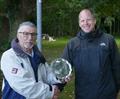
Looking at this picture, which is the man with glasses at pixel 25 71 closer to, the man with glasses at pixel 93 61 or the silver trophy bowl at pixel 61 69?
the silver trophy bowl at pixel 61 69

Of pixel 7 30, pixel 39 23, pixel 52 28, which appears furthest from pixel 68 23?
pixel 39 23

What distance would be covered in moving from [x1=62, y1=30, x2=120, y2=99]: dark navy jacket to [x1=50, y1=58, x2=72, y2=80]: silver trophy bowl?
54cm

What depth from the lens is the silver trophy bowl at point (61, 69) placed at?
195 inches

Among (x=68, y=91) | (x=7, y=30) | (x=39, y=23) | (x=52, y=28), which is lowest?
(x=52, y=28)

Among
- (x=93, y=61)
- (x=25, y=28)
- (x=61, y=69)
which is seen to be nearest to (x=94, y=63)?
(x=93, y=61)

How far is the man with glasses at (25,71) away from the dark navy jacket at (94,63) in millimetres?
907

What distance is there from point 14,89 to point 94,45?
1.51 metres

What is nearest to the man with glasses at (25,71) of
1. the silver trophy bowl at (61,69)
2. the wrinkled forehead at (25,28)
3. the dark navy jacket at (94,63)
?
the wrinkled forehead at (25,28)

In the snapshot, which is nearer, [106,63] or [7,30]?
[106,63]

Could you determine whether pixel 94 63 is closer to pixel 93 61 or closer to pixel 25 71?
pixel 93 61

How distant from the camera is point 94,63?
561 cm

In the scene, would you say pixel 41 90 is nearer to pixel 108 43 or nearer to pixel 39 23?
pixel 108 43

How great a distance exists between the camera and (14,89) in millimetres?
4500

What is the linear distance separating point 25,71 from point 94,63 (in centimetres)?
134
